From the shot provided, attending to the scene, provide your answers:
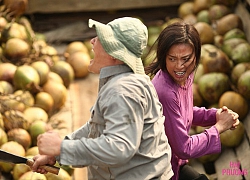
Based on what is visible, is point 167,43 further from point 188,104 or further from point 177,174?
point 177,174

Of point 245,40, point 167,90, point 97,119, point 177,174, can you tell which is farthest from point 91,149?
point 245,40

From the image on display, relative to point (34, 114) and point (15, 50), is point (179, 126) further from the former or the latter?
point (15, 50)

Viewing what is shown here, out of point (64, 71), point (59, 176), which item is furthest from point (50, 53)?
point (59, 176)

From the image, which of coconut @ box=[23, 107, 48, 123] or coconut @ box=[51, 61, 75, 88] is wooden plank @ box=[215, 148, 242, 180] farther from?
coconut @ box=[51, 61, 75, 88]

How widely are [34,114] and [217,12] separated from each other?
7.28ft

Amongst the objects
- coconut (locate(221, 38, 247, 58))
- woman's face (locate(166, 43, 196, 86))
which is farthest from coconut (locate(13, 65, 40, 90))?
woman's face (locate(166, 43, 196, 86))

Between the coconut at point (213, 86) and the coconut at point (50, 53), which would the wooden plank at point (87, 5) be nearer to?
the coconut at point (50, 53)

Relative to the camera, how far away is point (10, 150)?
3.99 m

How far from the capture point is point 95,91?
5.73m

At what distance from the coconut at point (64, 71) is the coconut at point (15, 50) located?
1.25 ft

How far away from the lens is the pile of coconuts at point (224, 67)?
4406mm

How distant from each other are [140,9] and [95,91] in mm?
1519

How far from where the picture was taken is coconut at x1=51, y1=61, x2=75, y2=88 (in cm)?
543

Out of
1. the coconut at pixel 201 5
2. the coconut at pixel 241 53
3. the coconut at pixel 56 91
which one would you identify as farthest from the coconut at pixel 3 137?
the coconut at pixel 201 5
